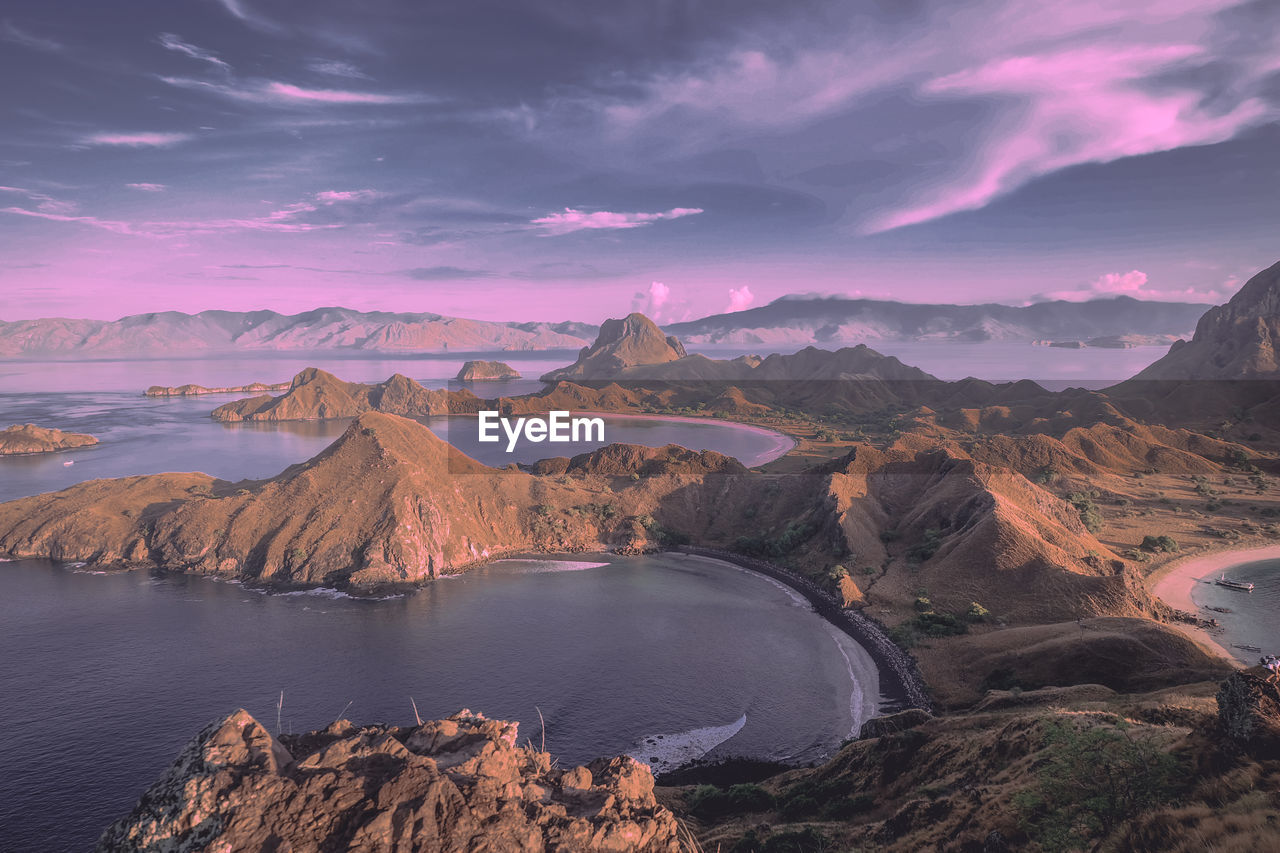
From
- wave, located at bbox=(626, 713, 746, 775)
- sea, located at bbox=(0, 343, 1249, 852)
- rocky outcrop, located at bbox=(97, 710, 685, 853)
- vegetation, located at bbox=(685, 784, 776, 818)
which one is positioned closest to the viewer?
rocky outcrop, located at bbox=(97, 710, 685, 853)

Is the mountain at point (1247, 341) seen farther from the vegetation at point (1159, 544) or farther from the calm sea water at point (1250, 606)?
the calm sea water at point (1250, 606)

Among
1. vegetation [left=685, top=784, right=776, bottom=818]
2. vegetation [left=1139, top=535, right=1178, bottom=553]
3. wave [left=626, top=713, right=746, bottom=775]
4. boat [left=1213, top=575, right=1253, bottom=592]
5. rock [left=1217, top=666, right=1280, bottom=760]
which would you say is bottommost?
wave [left=626, top=713, right=746, bottom=775]

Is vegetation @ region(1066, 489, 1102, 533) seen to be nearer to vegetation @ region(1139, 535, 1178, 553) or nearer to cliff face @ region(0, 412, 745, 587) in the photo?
vegetation @ region(1139, 535, 1178, 553)

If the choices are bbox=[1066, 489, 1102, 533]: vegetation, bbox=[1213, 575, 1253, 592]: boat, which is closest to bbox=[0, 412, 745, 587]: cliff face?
bbox=[1066, 489, 1102, 533]: vegetation

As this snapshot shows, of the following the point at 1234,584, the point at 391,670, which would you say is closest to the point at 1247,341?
the point at 1234,584

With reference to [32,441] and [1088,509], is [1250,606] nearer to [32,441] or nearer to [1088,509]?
[1088,509]

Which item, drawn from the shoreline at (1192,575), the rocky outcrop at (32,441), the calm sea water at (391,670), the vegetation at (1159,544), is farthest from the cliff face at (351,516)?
the rocky outcrop at (32,441)
